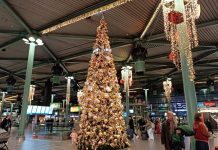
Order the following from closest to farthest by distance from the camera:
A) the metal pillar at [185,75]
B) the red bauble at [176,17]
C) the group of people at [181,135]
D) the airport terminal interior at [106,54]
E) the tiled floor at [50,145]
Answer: the group of people at [181,135]
the airport terminal interior at [106,54]
the red bauble at [176,17]
the metal pillar at [185,75]
the tiled floor at [50,145]

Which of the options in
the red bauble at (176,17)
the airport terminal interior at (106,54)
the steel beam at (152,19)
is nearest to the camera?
the airport terminal interior at (106,54)

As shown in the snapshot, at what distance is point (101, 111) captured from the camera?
5855mm

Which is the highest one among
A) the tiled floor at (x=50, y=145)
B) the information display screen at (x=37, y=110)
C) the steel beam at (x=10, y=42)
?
the steel beam at (x=10, y=42)

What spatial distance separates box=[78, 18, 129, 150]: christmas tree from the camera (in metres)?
5.68

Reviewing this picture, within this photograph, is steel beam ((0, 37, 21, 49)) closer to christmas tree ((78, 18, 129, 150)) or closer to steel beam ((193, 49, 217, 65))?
christmas tree ((78, 18, 129, 150))

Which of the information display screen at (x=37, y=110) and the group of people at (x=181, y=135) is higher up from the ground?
the information display screen at (x=37, y=110)

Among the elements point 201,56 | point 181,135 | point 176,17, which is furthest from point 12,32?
point 201,56

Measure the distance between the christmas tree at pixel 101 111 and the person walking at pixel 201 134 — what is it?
1926mm

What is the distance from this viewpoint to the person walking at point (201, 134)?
15.8 ft

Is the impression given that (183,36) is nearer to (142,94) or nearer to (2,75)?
(2,75)

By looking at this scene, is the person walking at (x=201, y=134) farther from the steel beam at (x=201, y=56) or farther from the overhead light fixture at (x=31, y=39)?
the steel beam at (x=201, y=56)

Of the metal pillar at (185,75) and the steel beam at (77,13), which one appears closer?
the metal pillar at (185,75)

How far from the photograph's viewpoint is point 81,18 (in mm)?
10891

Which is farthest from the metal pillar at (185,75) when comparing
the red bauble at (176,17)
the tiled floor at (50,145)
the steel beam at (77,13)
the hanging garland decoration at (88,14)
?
the steel beam at (77,13)
